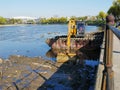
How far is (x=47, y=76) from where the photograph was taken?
1700 centimetres

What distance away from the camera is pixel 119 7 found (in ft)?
288

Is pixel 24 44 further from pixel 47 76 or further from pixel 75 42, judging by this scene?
pixel 47 76

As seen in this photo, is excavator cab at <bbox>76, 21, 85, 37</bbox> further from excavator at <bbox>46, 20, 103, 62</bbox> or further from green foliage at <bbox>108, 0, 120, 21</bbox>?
green foliage at <bbox>108, 0, 120, 21</bbox>

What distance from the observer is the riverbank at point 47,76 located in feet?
47.3

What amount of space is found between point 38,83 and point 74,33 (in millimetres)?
21353

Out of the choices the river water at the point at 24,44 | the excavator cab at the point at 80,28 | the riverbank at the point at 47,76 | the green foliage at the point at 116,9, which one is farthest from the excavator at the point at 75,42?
the green foliage at the point at 116,9

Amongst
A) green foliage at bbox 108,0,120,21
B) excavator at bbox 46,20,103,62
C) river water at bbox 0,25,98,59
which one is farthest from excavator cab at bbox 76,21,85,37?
green foliage at bbox 108,0,120,21

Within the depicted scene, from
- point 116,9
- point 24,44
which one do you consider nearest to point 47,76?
point 24,44

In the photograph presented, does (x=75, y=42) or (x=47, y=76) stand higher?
(x=75, y=42)

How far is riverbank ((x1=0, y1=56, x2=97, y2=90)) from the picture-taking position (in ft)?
47.3

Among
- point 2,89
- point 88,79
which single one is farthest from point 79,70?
point 2,89

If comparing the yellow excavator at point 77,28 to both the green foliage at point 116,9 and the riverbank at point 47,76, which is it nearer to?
the riverbank at point 47,76

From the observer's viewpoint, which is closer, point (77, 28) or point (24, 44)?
point (77, 28)

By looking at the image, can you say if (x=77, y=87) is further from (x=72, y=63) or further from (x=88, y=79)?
(x=72, y=63)
